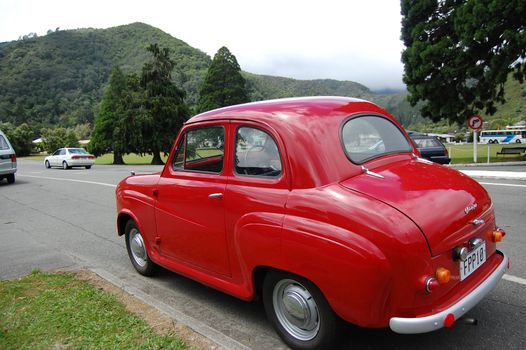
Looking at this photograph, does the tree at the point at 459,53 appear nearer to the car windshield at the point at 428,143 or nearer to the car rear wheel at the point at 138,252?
the car windshield at the point at 428,143

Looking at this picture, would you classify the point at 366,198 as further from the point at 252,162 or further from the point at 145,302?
the point at 145,302

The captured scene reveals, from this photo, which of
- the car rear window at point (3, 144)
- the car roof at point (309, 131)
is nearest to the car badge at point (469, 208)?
the car roof at point (309, 131)

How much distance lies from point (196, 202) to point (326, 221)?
141cm

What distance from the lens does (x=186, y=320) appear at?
338 centimetres

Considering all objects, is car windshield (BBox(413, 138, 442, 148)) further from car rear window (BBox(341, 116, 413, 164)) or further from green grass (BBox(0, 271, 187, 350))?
green grass (BBox(0, 271, 187, 350))

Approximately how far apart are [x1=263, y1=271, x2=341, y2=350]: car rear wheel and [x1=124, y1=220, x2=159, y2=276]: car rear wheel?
213 centimetres

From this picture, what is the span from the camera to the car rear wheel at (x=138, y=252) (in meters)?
4.83

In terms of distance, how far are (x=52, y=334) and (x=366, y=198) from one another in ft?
8.80

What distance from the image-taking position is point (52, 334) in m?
3.29

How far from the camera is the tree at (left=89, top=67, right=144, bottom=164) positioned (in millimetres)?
40562

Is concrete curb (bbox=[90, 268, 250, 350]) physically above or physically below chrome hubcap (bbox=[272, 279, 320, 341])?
below

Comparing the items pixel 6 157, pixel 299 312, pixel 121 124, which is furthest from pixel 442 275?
pixel 121 124

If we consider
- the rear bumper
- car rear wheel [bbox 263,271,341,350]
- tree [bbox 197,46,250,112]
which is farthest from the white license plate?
tree [bbox 197,46,250,112]

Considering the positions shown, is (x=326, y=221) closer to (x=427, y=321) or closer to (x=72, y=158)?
(x=427, y=321)
